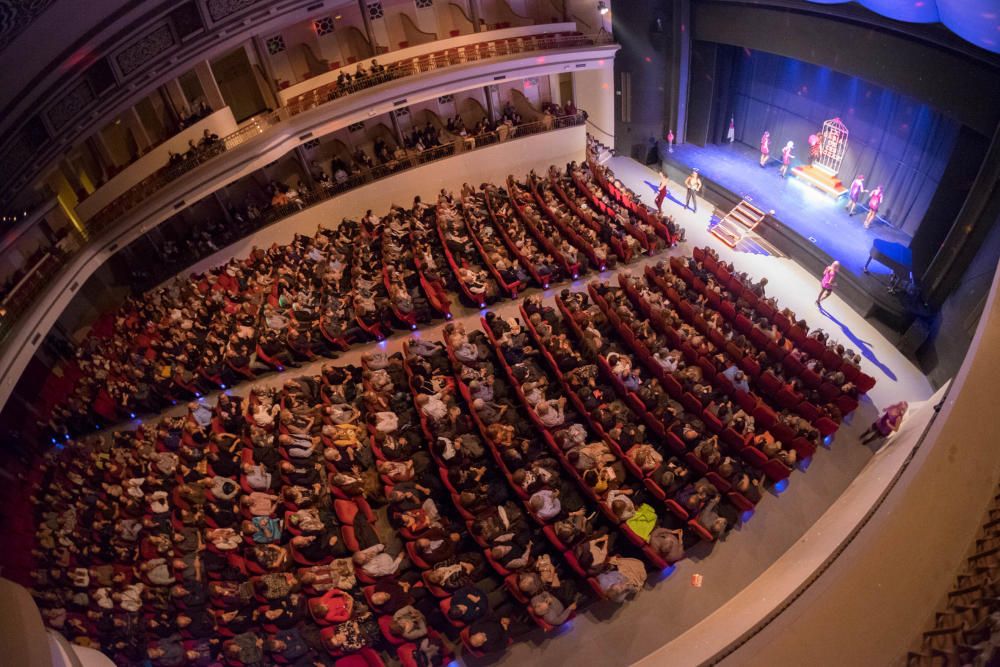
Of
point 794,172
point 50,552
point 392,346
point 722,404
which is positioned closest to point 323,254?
point 392,346

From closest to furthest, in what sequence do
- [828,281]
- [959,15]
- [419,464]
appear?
[959,15] → [419,464] → [828,281]

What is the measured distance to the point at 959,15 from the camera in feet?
17.5

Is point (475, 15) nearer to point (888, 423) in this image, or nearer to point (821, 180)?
point (821, 180)

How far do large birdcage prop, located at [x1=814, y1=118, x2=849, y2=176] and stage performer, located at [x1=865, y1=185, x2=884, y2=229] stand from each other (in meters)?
0.93

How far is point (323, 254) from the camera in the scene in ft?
30.1

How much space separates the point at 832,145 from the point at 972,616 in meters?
9.09

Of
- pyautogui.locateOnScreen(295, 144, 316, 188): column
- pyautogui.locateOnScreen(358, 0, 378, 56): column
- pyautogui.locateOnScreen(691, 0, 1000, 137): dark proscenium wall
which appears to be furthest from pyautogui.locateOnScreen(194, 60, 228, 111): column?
pyautogui.locateOnScreen(691, 0, 1000, 137): dark proscenium wall

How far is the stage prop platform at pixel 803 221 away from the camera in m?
7.43

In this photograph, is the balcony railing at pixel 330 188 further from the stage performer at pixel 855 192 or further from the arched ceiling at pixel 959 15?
the arched ceiling at pixel 959 15

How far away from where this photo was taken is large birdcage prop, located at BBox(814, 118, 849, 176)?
9086mm

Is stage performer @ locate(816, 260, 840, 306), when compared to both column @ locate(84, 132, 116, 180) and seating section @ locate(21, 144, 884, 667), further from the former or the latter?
column @ locate(84, 132, 116, 180)

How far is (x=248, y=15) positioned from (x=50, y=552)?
26.7 ft

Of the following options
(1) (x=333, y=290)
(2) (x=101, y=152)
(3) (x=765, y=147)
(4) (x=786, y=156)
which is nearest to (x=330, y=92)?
(2) (x=101, y=152)

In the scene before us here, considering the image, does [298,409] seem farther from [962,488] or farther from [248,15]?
[248,15]
